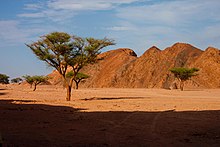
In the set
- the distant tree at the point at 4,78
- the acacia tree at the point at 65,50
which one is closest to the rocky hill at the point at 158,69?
the distant tree at the point at 4,78

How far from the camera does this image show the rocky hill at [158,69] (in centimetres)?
10219

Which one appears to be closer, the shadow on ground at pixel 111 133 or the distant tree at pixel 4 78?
the shadow on ground at pixel 111 133

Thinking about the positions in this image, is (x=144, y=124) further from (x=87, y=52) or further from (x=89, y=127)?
(x=87, y=52)

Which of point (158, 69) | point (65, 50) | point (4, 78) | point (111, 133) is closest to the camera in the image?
point (111, 133)

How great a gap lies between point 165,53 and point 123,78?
17429 millimetres

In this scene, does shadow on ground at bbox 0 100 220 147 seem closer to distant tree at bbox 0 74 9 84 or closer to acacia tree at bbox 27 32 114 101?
acacia tree at bbox 27 32 114 101

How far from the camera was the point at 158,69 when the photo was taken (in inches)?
4471

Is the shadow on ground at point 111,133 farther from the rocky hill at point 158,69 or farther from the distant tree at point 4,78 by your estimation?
the distant tree at point 4,78

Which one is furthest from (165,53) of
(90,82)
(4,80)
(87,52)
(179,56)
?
(87,52)

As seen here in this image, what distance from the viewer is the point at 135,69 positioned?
117938mm

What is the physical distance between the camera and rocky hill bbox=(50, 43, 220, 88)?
102188 mm

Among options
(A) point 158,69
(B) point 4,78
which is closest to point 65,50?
(A) point 158,69

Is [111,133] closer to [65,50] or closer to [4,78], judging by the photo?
[65,50]

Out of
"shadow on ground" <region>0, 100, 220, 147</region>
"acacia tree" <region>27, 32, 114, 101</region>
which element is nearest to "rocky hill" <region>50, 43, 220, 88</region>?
"acacia tree" <region>27, 32, 114, 101</region>
